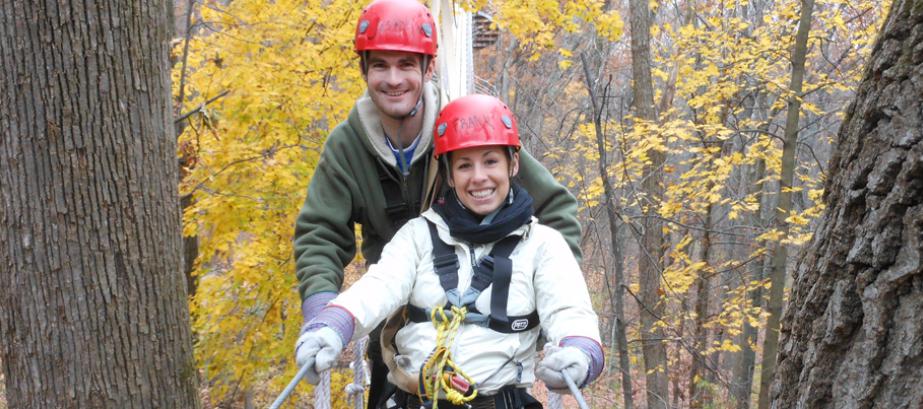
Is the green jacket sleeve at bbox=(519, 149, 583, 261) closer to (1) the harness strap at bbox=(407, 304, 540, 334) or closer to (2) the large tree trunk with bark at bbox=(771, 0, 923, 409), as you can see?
(1) the harness strap at bbox=(407, 304, 540, 334)

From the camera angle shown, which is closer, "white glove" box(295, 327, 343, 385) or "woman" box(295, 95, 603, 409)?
"white glove" box(295, 327, 343, 385)

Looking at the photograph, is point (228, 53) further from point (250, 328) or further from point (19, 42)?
point (19, 42)

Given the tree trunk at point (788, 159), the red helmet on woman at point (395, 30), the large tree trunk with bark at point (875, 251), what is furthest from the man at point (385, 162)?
the tree trunk at point (788, 159)

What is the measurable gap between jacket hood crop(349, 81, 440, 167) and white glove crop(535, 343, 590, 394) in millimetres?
1052

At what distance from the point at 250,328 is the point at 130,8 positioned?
13.9ft

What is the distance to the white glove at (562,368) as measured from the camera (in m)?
2.04

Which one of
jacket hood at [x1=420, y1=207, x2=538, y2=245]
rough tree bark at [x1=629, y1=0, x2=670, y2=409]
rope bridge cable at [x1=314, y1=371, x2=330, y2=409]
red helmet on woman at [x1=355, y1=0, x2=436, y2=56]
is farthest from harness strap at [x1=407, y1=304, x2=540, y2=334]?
rough tree bark at [x1=629, y1=0, x2=670, y2=409]

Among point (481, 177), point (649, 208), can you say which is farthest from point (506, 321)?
point (649, 208)

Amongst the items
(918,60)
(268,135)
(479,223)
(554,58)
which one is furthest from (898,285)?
(554,58)

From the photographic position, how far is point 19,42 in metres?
2.48

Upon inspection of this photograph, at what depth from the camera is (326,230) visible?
2.70 m

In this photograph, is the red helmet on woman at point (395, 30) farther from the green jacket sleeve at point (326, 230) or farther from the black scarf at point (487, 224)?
the black scarf at point (487, 224)

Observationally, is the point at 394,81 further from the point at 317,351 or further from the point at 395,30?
the point at 317,351

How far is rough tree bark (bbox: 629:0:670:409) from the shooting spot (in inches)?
348
